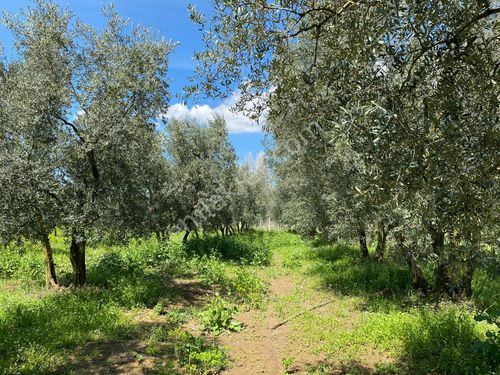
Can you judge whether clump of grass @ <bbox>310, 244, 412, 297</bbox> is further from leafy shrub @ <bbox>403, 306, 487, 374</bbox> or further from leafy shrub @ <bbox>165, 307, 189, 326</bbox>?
leafy shrub @ <bbox>165, 307, 189, 326</bbox>

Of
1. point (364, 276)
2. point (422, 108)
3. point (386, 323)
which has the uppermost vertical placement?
point (422, 108)

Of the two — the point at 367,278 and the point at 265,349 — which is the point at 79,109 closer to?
the point at 265,349

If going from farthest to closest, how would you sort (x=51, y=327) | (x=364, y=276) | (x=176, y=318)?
1. (x=364, y=276)
2. (x=176, y=318)
3. (x=51, y=327)

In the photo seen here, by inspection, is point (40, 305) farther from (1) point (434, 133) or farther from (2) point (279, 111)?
(1) point (434, 133)

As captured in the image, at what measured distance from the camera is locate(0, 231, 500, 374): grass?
310 inches

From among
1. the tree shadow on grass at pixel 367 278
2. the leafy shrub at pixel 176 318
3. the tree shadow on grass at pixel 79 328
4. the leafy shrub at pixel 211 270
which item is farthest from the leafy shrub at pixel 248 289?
the tree shadow on grass at pixel 367 278

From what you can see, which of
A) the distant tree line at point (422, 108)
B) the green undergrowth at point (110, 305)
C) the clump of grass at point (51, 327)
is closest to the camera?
the distant tree line at point (422, 108)

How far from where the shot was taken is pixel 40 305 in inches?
434

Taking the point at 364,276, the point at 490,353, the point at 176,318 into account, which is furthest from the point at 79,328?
the point at 364,276

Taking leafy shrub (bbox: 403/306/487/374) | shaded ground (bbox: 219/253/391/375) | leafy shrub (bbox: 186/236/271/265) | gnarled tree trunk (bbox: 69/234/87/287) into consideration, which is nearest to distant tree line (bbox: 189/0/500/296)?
leafy shrub (bbox: 403/306/487/374)

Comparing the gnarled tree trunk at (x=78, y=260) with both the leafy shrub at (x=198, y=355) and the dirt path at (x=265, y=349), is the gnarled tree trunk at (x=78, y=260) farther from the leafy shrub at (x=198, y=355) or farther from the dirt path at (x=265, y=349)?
the dirt path at (x=265, y=349)

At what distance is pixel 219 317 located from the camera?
36.2ft

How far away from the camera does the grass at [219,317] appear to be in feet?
25.8

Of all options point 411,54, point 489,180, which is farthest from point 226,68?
point 489,180
